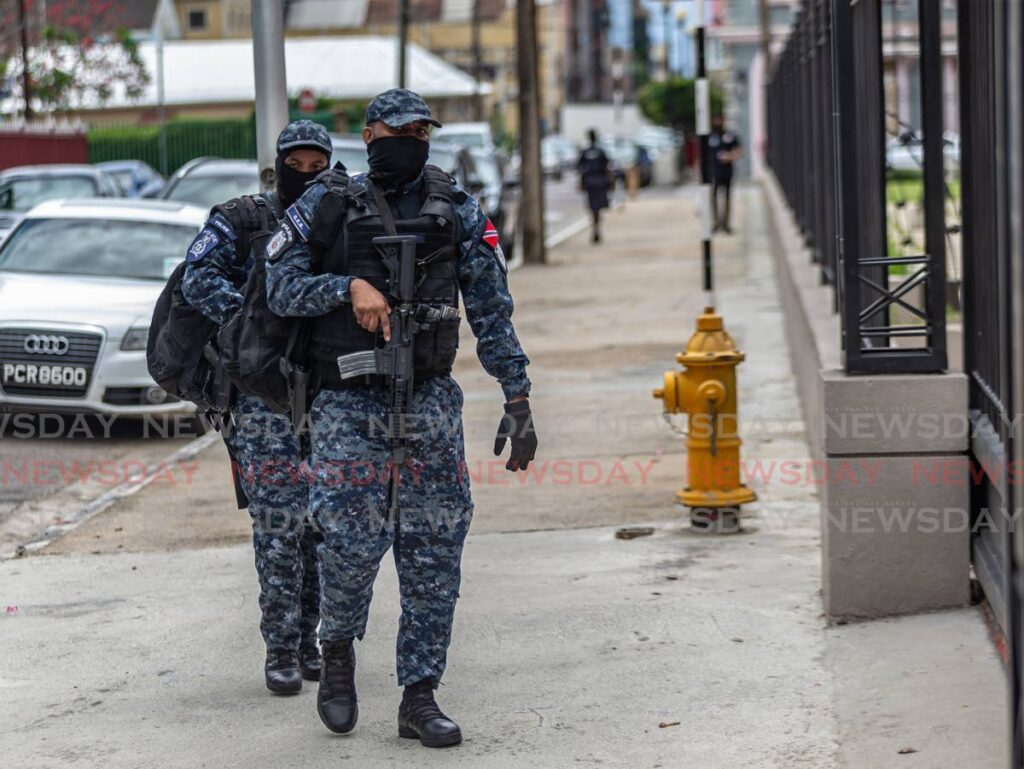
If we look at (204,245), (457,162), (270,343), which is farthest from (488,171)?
(270,343)

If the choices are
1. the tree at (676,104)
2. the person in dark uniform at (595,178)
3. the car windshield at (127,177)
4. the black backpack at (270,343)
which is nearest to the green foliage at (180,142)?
the car windshield at (127,177)

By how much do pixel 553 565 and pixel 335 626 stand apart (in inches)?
100

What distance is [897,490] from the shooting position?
6453 mm

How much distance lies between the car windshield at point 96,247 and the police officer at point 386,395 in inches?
297

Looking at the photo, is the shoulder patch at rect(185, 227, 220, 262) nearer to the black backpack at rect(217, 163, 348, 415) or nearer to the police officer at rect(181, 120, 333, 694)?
the police officer at rect(181, 120, 333, 694)

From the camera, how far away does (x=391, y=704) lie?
5.95 meters

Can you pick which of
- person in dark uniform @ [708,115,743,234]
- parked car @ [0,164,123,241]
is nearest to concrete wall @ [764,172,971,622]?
parked car @ [0,164,123,241]

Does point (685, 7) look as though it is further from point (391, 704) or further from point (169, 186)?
point (391, 704)

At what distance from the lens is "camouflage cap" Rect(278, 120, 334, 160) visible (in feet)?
19.2

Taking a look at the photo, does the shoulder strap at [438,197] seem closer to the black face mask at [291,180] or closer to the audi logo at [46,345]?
the black face mask at [291,180]

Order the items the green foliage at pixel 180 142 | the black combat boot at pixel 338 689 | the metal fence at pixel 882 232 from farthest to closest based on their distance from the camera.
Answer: the green foliage at pixel 180 142 < the metal fence at pixel 882 232 < the black combat boot at pixel 338 689

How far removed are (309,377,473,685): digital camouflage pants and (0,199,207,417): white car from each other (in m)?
6.46

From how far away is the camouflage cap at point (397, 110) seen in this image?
5359mm

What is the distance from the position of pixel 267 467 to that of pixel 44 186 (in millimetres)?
15091
